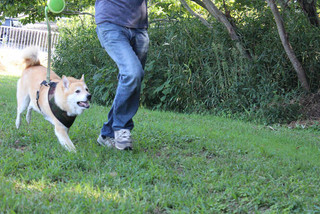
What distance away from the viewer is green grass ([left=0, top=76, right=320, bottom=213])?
115 inches

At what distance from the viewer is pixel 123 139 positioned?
13.8 ft

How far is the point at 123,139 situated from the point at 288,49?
177 inches

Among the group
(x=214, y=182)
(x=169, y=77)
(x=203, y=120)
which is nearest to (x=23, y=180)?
(x=214, y=182)

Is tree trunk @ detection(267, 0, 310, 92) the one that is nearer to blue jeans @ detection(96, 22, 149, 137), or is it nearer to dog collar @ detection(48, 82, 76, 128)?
blue jeans @ detection(96, 22, 149, 137)

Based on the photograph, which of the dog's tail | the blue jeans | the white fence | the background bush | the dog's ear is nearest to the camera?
the blue jeans

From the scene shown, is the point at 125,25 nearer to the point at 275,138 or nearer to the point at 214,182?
the point at 214,182

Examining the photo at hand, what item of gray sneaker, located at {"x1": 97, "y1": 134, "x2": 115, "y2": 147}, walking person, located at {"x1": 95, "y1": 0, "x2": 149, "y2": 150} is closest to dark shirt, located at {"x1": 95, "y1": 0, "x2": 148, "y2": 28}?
walking person, located at {"x1": 95, "y1": 0, "x2": 149, "y2": 150}

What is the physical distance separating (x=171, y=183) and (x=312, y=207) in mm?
1171

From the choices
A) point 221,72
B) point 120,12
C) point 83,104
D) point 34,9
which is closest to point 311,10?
point 221,72

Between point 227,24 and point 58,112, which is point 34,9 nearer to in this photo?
point 227,24

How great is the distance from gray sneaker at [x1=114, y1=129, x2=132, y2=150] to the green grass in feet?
0.25

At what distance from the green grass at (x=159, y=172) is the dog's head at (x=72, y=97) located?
455 mm

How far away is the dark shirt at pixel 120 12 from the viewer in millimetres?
4090

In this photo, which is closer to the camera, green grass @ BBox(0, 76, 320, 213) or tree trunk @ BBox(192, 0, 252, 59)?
green grass @ BBox(0, 76, 320, 213)
